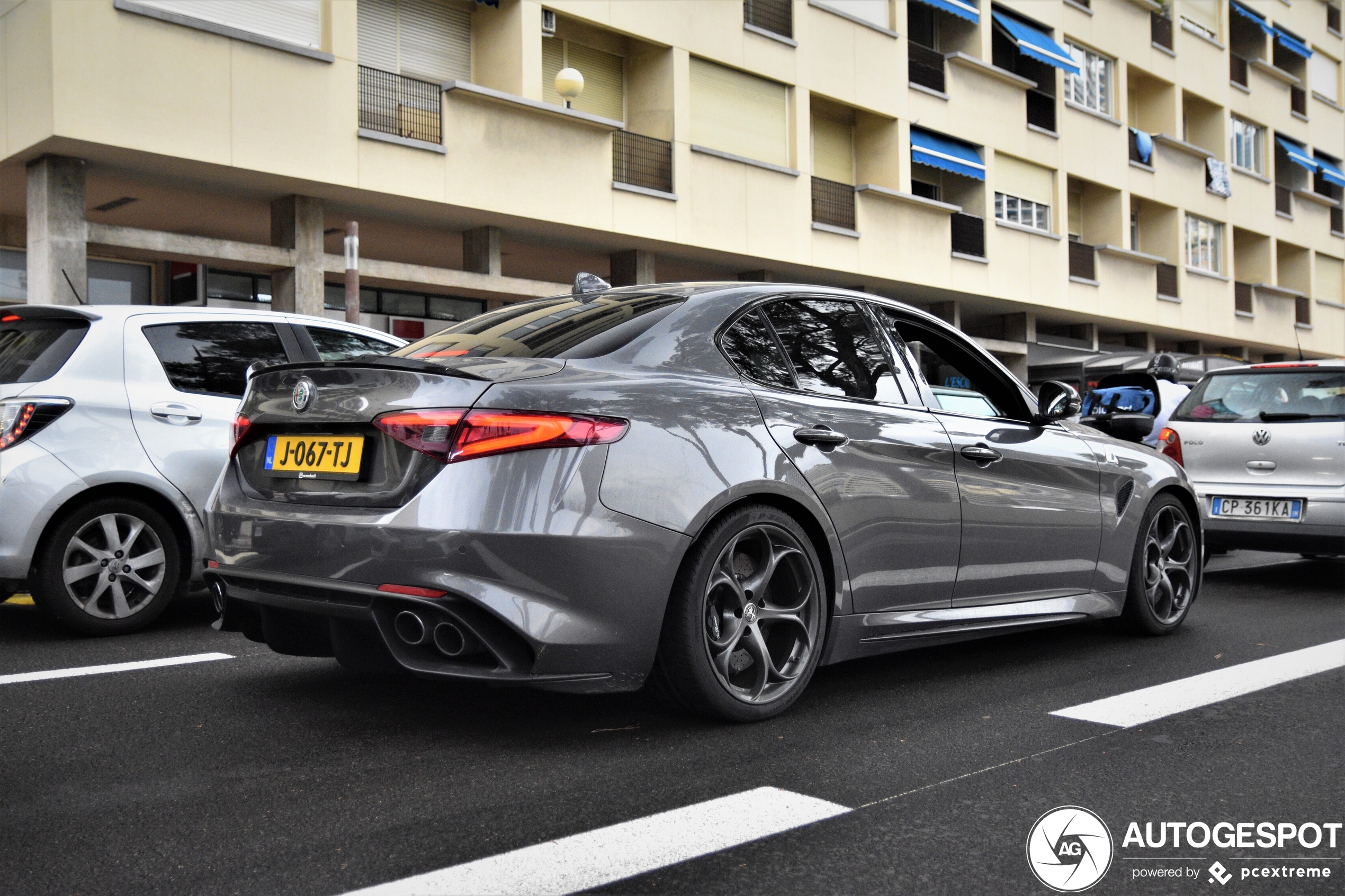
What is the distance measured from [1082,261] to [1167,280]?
14.4 feet

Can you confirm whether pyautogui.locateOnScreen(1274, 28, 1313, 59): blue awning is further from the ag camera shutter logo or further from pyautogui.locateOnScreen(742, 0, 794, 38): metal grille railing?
the ag camera shutter logo

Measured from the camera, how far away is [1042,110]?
28328 mm

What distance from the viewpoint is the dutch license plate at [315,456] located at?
3689mm

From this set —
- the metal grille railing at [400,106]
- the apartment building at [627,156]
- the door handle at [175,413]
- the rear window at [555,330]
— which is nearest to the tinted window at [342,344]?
the door handle at [175,413]

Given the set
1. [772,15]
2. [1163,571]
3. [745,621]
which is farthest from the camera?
[772,15]

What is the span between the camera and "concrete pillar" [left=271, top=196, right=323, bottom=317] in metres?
16.5

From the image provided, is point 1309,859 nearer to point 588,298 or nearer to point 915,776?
point 915,776

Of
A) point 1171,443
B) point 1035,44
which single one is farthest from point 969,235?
point 1171,443

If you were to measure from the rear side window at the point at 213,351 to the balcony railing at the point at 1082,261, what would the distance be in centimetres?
2493

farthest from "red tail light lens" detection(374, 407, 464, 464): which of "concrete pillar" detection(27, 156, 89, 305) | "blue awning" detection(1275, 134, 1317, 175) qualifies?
"blue awning" detection(1275, 134, 1317, 175)

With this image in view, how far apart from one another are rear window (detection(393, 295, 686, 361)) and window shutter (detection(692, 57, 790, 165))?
16.5 meters

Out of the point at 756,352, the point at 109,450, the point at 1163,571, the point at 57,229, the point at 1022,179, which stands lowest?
the point at 1163,571

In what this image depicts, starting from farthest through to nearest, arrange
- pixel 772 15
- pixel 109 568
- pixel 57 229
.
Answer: pixel 772 15 → pixel 57 229 → pixel 109 568

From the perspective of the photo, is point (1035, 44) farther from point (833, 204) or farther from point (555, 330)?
point (555, 330)
